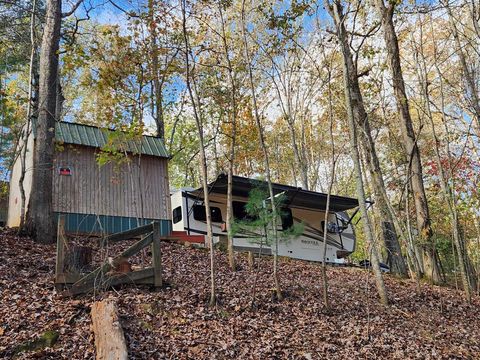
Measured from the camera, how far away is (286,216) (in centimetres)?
1365

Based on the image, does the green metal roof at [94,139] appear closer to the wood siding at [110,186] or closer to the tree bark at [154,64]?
the wood siding at [110,186]

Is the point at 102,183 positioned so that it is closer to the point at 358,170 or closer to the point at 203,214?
the point at 203,214

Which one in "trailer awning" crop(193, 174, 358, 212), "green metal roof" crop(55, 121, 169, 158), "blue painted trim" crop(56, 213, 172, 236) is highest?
"green metal roof" crop(55, 121, 169, 158)

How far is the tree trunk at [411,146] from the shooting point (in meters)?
10.7

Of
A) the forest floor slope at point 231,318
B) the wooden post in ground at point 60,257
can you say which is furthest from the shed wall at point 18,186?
the wooden post in ground at point 60,257

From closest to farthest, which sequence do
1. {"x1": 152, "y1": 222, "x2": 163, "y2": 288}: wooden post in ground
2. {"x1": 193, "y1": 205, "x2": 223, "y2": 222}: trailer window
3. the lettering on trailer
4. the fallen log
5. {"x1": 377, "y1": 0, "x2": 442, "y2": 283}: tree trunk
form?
1. the fallen log
2. {"x1": 152, "y1": 222, "x2": 163, "y2": 288}: wooden post in ground
3. {"x1": 377, "y1": 0, "x2": 442, "y2": 283}: tree trunk
4. {"x1": 193, "y1": 205, "x2": 223, "y2": 222}: trailer window
5. the lettering on trailer

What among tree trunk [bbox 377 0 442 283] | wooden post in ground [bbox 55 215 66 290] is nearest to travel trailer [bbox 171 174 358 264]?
tree trunk [bbox 377 0 442 283]

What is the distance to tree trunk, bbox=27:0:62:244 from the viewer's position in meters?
9.11

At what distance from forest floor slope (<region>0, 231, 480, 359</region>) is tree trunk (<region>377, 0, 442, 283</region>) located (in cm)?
191

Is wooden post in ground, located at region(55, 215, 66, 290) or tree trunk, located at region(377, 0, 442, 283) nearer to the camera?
wooden post in ground, located at region(55, 215, 66, 290)

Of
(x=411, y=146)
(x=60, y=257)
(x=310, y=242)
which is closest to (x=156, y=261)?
(x=60, y=257)

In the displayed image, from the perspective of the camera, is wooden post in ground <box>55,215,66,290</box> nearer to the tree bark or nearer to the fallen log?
the fallen log

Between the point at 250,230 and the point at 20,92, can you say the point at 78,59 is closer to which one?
the point at 250,230

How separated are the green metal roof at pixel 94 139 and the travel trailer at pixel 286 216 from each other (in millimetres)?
1595
